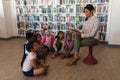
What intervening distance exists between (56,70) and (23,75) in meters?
0.61

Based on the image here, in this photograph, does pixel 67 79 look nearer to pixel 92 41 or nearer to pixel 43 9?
pixel 92 41

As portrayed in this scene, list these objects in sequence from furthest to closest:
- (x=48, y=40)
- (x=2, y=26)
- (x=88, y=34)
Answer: (x=2, y=26) → (x=48, y=40) → (x=88, y=34)

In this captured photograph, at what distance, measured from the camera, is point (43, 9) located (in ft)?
15.6

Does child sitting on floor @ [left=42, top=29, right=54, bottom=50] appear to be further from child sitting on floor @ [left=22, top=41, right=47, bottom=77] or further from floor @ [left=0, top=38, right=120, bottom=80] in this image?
child sitting on floor @ [left=22, top=41, right=47, bottom=77]

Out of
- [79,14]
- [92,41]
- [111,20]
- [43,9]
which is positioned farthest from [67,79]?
[43,9]

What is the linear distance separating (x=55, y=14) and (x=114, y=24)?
1.75m

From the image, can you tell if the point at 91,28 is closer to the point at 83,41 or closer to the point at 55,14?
the point at 83,41

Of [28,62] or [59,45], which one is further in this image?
[59,45]

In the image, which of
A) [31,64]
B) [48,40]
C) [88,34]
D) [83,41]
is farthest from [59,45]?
[31,64]

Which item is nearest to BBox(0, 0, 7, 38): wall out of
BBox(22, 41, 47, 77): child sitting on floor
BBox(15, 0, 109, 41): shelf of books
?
BBox(15, 0, 109, 41): shelf of books

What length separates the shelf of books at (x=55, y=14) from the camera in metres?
4.31

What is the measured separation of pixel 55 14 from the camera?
4.69 metres

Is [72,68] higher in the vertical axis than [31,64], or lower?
lower

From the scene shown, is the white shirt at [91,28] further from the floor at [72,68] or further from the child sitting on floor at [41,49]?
the child sitting on floor at [41,49]
